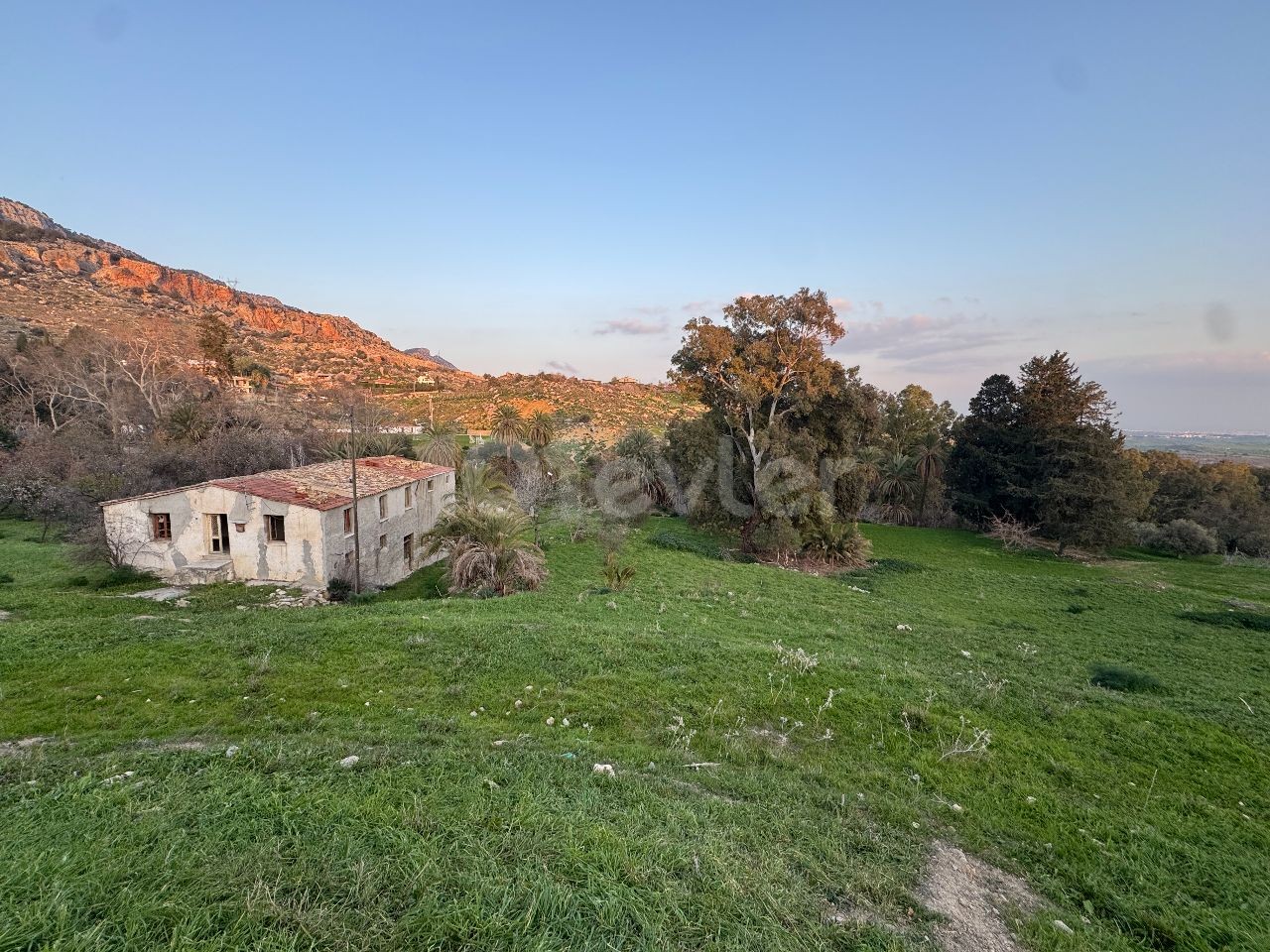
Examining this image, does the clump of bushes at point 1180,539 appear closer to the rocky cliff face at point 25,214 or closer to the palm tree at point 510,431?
the palm tree at point 510,431

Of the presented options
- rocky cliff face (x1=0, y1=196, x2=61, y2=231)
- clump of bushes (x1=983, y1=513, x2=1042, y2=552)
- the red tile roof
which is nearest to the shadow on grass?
clump of bushes (x1=983, y1=513, x2=1042, y2=552)

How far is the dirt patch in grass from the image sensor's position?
11.1 feet

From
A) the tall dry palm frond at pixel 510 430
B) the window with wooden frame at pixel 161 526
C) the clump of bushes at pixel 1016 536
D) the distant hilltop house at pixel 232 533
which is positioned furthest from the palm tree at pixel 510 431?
Result: the clump of bushes at pixel 1016 536

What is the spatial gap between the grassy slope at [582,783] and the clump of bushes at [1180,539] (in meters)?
25.4

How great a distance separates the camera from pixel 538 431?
32812mm

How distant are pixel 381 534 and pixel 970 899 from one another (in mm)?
19090

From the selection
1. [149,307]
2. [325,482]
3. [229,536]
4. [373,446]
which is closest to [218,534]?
[229,536]

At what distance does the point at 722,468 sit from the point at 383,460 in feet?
53.5

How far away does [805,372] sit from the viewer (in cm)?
2369

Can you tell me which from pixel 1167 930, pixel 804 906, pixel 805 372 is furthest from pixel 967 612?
pixel 804 906

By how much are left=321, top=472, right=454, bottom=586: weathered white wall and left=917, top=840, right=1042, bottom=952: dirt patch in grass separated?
1676 centimetres

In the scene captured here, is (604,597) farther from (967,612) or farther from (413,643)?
(967,612)

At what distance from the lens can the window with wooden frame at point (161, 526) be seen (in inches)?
629

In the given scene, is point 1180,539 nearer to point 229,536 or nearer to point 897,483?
point 897,483
